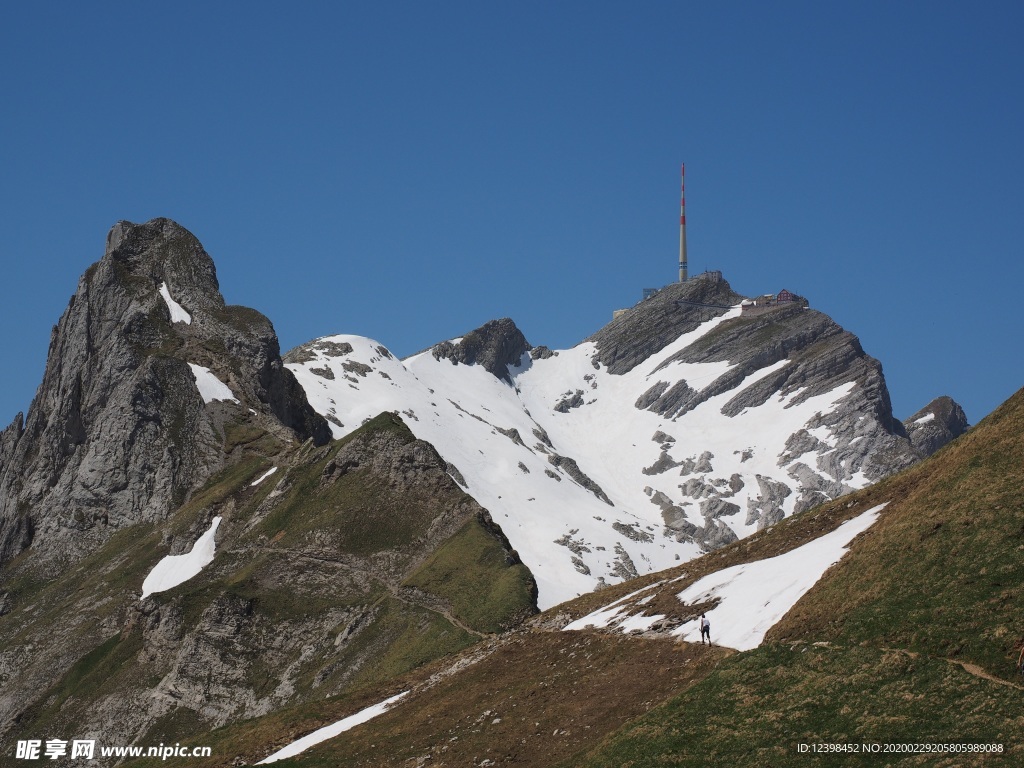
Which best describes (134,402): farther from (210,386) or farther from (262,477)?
(262,477)

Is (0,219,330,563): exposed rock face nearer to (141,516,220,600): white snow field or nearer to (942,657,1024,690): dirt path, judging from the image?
(141,516,220,600): white snow field

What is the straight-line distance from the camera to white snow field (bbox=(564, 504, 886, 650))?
163 ft

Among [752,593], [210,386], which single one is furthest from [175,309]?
[752,593]

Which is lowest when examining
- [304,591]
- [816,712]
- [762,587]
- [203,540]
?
[816,712]

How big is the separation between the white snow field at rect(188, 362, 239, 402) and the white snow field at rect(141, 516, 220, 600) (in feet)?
79.9

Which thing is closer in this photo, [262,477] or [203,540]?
[203,540]

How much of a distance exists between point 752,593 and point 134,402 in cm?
10621

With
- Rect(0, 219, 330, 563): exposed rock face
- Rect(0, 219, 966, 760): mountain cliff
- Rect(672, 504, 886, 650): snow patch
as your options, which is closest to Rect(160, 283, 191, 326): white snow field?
Rect(0, 219, 966, 760): mountain cliff

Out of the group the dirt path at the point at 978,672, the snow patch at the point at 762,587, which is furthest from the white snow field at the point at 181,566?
the dirt path at the point at 978,672

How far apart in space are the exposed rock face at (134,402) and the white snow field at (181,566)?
47.5ft

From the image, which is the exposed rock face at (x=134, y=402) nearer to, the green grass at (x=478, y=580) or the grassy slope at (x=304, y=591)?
the grassy slope at (x=304, y=591)

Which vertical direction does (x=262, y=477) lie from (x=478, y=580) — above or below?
above

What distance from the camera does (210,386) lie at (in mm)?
146125

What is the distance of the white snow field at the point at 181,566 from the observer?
4579 inches
